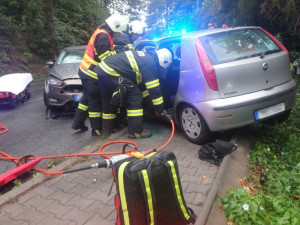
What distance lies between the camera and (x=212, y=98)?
365 centimetres

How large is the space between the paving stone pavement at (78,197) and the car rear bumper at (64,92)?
265cm

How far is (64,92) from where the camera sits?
615 cm

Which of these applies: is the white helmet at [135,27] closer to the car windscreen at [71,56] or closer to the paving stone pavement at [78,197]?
the car windscreen at [71,56]

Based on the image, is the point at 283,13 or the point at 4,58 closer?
the point at 283,13

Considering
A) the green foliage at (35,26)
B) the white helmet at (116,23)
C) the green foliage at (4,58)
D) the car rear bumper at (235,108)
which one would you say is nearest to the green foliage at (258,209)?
the car rear bumper at (235,108)

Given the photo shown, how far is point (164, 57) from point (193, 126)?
111 cm

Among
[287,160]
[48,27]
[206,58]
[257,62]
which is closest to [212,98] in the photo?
[206,58]

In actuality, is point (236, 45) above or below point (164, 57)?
above

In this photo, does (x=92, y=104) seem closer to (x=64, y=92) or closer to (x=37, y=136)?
(x=37, y=136)

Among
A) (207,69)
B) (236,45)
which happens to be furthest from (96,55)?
(236,45)

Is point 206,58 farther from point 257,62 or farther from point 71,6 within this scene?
point 71,6

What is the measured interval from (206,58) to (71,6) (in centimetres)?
2061

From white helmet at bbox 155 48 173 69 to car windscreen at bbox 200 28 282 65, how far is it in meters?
0.65

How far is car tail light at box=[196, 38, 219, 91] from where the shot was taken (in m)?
3.59
